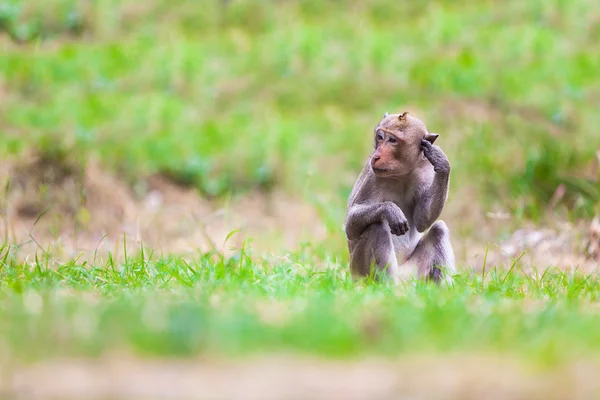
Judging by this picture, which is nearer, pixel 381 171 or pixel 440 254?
pixel 381 171

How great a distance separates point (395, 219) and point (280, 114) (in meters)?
8.96

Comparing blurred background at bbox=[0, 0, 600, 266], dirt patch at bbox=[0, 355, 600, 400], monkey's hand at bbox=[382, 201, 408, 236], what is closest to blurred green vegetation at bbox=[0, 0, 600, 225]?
blurred background at bbox=[0, 0, 600, 266]

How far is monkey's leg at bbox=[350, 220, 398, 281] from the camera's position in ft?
20.9

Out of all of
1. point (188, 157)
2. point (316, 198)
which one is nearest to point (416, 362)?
point (316, 198)

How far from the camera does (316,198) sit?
1151 centimetres

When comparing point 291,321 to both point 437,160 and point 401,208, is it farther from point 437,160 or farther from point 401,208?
point 401,208

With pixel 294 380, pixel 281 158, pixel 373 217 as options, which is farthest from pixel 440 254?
pixel 281 158

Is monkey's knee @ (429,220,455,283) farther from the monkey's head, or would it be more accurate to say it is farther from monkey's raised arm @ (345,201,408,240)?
the monkey's head

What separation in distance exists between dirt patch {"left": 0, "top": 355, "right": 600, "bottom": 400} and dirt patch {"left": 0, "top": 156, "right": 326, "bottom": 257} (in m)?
6.74

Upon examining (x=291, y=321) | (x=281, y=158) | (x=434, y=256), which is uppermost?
(x=281, y=158)

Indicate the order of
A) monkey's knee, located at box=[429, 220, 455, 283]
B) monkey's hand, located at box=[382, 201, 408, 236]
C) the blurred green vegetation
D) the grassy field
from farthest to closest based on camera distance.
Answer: the blurred green vegetation, monkey's knee, located at box=[429, 220, 455, 283], monkey's hand, located at box=[382, 201, 408, 236], the grassy field

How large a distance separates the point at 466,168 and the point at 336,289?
661 centimetres

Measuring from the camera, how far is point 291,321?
3.90 m

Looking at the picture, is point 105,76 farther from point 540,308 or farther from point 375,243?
point 540,308
